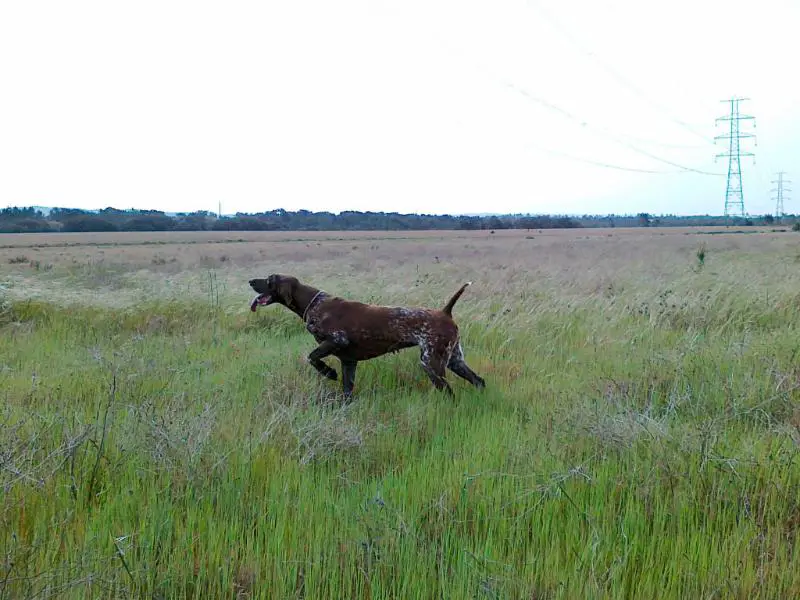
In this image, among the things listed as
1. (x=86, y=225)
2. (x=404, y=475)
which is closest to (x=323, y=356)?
(x=404, y=475)

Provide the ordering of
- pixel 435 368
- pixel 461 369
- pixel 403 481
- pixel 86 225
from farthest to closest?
pixel 86 225, pixel 461 369, pixel 435 368, pixel 403 481

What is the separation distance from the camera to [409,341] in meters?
5.81

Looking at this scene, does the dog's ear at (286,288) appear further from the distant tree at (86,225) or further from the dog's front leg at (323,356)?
the distant tree at (86,225)

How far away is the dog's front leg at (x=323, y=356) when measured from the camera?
19.1 ft

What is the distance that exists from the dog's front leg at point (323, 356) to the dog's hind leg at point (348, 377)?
0.19 metres

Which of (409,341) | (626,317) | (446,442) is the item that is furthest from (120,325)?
(626,317)

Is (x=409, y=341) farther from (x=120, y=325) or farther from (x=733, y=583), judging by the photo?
(x=120, y=325)

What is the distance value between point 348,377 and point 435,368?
91 centimetres

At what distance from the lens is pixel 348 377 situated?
5.84m

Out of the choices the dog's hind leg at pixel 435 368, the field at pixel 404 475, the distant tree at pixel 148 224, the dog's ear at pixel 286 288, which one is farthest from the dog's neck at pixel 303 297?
the distant tree at pixel 148 224

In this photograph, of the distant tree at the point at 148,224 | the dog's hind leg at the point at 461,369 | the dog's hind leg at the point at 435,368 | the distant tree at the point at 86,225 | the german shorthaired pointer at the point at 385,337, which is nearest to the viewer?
the dog's hind leg at the point at 435,368

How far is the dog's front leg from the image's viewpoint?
5832 millimetres

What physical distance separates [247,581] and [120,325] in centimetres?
736

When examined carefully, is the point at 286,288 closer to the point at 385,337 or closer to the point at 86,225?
the point at 385,337
